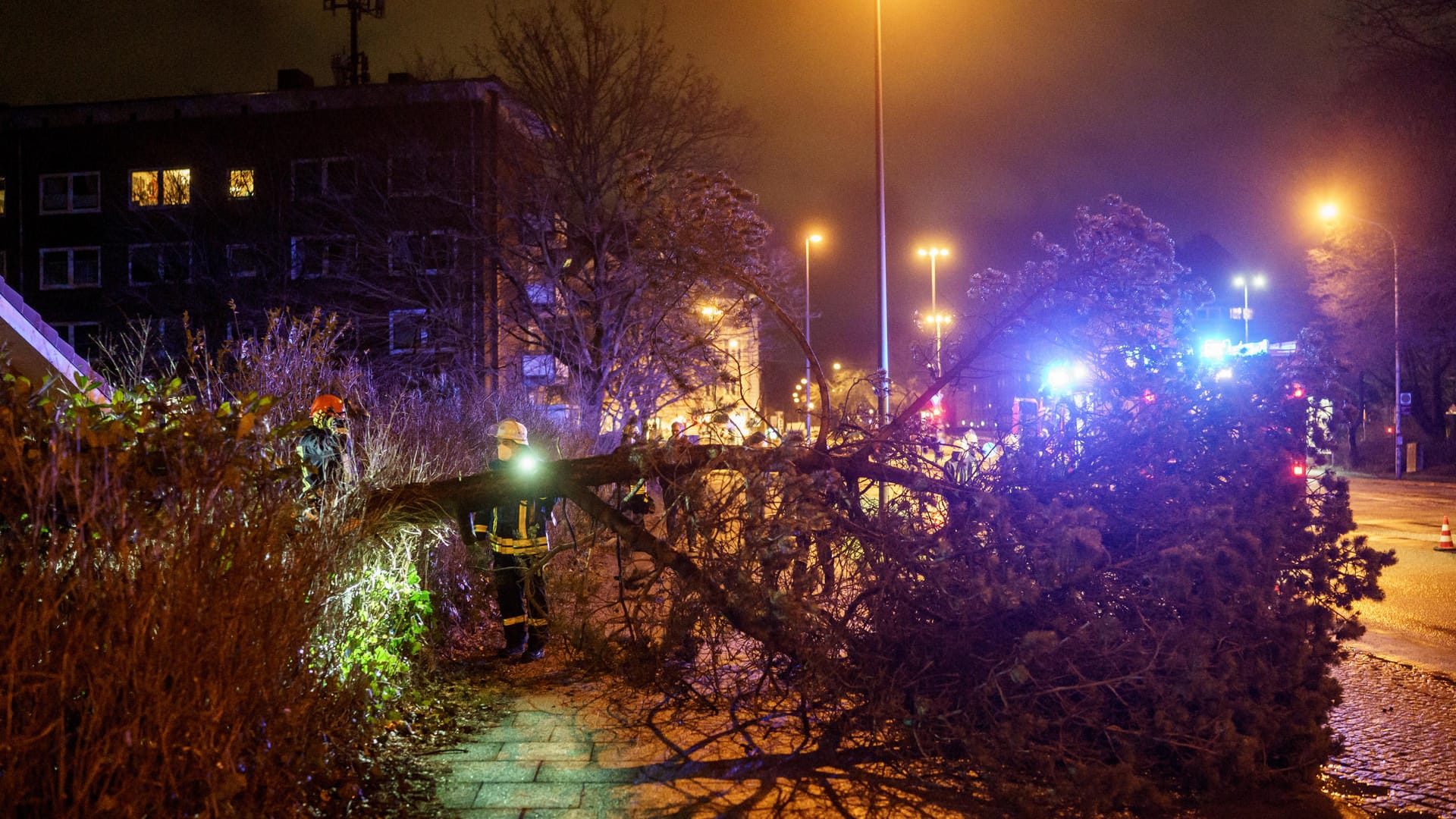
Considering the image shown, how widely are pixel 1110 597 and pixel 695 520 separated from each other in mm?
2053

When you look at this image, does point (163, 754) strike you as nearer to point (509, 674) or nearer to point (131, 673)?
point (131, 673)

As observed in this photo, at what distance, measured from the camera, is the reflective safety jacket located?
6660 mm

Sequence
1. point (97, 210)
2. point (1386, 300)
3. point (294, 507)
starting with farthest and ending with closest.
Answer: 1. point (97, 210)
2. point (1386, 300)
3. point (294, 507)

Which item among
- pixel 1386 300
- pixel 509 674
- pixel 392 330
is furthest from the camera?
pixel 1386 300

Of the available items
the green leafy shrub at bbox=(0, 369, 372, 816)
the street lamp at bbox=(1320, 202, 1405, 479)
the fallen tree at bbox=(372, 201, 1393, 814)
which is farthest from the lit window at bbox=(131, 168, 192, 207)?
the street lamp at bbox=(1320, 202, 1405, 479)

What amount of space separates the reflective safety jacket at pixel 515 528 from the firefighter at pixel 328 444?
Answer: 35.9 inches

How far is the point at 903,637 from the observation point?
15.8ft

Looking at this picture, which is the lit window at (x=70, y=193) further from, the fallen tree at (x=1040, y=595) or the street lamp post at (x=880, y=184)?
the fallen tree at (x=1040, y=595)

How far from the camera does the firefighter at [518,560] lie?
666 centimetres

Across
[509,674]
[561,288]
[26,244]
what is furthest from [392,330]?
[26,244]

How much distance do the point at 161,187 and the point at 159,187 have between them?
0.18 metres

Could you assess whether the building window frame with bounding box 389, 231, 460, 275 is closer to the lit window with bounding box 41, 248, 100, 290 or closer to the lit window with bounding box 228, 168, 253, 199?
the lit window with bounding box 228, 168, 253, 199

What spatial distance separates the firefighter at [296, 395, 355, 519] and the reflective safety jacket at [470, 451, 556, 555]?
0.91 metres

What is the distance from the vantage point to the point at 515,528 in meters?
6.70
